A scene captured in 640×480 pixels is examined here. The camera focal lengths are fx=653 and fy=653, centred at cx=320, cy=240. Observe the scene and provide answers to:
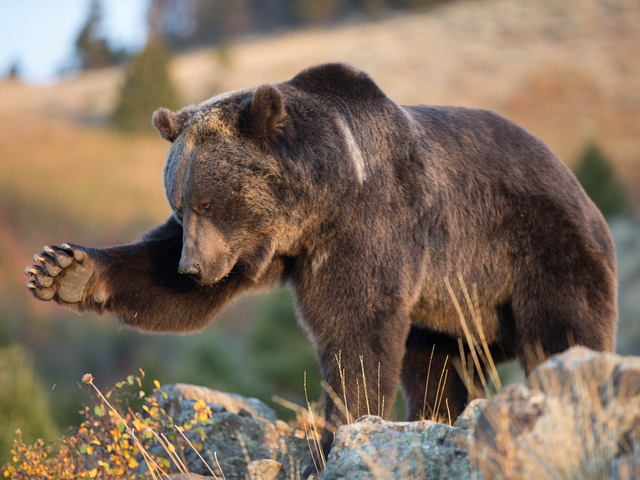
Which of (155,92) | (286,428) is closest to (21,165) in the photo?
(155,92)

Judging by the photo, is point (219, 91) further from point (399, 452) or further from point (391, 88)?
point (399, 452)

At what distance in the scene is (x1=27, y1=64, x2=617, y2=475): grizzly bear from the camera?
3781mm

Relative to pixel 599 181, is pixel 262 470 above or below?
above

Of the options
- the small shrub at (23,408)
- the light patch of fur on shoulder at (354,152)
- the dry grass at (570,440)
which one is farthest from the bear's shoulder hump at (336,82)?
the small shrub at (23,408)

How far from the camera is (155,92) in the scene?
37.3m

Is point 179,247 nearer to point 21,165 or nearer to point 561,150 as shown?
point 21,165

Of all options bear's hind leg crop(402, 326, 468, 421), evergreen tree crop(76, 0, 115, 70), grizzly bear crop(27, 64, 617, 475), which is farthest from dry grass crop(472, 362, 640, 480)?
evergreen tree crop(76, 0, 115, 70)

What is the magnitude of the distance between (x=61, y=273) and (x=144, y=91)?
Answer: 36021 millimetres

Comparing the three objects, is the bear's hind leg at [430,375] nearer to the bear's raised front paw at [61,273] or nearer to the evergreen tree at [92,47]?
the bear's raised front paw at [61,273]

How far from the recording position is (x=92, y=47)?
172 ft

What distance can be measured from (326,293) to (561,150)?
1477 inches

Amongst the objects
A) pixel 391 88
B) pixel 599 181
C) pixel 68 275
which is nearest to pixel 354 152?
pixel 68 275

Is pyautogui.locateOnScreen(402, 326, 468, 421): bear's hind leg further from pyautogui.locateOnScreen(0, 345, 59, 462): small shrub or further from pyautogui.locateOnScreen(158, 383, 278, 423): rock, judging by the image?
pyautogui.locateOnScreen(0, 345, 59, 462): small shrub

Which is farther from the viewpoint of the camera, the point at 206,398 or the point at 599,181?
the point at 599,181
